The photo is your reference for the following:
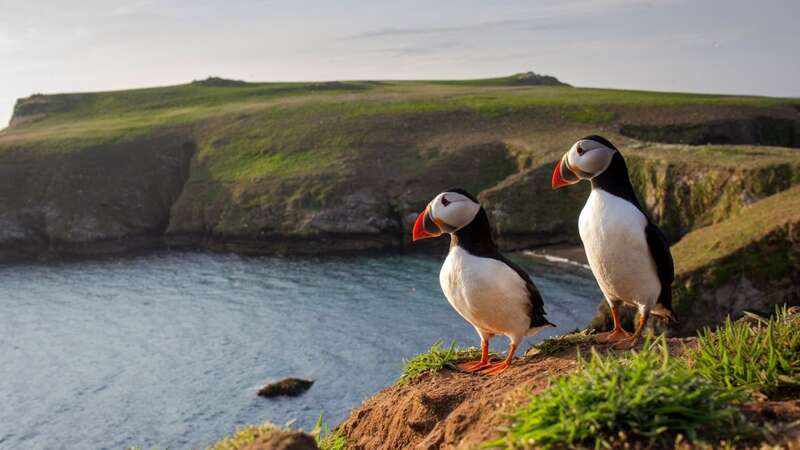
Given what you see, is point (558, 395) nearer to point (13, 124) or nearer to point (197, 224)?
point (197, 224)

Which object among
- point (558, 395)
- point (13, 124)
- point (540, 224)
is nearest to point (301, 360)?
point (540, 224)

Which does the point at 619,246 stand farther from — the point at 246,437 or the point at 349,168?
the point at 349,168

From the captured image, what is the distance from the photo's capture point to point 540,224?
58.2 m

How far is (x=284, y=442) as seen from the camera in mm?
6895

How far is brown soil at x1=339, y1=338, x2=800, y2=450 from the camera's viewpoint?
684cm

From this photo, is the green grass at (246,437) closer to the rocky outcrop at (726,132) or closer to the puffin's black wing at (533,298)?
the puffin's black wing at (533,298)

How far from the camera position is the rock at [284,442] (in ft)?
22.5

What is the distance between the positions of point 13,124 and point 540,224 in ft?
291

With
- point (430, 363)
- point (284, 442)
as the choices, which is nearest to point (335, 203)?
point (430, 363)

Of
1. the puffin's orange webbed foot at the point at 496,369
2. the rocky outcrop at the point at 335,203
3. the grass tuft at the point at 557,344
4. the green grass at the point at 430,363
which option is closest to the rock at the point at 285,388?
the green grass at the point at 430,363

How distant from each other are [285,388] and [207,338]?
10.9 m

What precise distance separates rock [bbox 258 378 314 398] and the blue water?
1.86ft

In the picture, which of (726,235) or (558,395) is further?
(726,235)

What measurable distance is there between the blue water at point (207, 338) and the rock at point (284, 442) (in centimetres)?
2517
